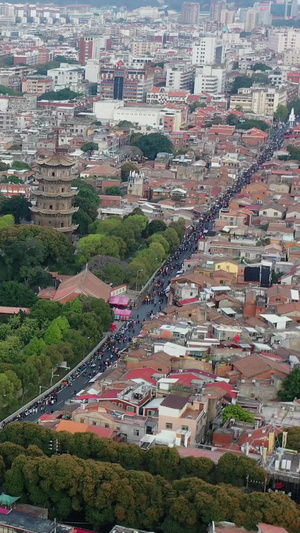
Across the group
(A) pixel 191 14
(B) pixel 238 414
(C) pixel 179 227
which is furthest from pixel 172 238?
(A) pixel 191 14

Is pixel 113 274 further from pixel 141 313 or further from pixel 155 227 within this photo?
pixel 155 227

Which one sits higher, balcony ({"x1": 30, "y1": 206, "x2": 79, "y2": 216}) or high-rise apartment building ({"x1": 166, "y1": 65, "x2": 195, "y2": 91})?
balcony ({"x1": 30, "y1": 206, "x2": 79, "y2": 216})

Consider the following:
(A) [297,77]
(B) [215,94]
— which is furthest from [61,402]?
(A) [297,77]

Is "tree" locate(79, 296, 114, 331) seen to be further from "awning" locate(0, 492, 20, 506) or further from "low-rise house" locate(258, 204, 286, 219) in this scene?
"low-rise house" locate(258, 204, 286, 219)

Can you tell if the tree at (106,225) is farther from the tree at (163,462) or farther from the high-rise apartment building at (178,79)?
the high-rise apartment building at (178,79)

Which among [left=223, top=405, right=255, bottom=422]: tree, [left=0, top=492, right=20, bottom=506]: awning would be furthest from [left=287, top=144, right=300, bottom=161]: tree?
[left=0, top=492, right=20, bottom=506]: awning

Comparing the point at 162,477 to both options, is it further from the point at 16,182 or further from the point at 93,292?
the point at 16,182
